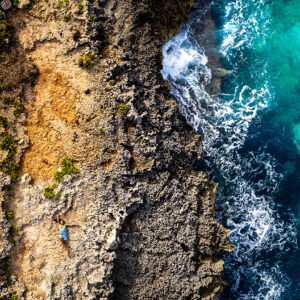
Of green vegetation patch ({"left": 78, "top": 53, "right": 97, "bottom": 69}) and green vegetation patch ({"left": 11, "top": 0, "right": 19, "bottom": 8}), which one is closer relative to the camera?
green vegetation patch ({"left": 78, "top": 53, "right": 97, "bottom": 69})

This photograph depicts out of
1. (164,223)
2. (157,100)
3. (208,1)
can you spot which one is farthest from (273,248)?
(208,1)

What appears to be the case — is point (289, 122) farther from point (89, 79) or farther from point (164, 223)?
point (89, 79)

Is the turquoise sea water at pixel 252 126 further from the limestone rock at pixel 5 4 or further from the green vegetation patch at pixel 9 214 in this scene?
the green vegetation patch at pixel 9 214

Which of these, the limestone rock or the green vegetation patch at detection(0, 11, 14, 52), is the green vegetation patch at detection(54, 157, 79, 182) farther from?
the limestone rock

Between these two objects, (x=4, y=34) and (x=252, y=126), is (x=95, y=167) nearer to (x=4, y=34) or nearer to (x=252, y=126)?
(x=4, y=34)

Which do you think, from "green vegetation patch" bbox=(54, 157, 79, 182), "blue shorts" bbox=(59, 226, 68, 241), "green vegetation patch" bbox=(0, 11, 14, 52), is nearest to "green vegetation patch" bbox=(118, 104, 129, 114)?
"green vegetation patch" bbox=(54, 157, 79, 182)

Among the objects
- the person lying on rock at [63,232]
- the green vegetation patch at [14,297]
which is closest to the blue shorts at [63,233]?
the person lying on rock at [63,232]

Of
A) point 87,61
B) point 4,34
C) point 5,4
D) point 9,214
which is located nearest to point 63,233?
point 9,214
